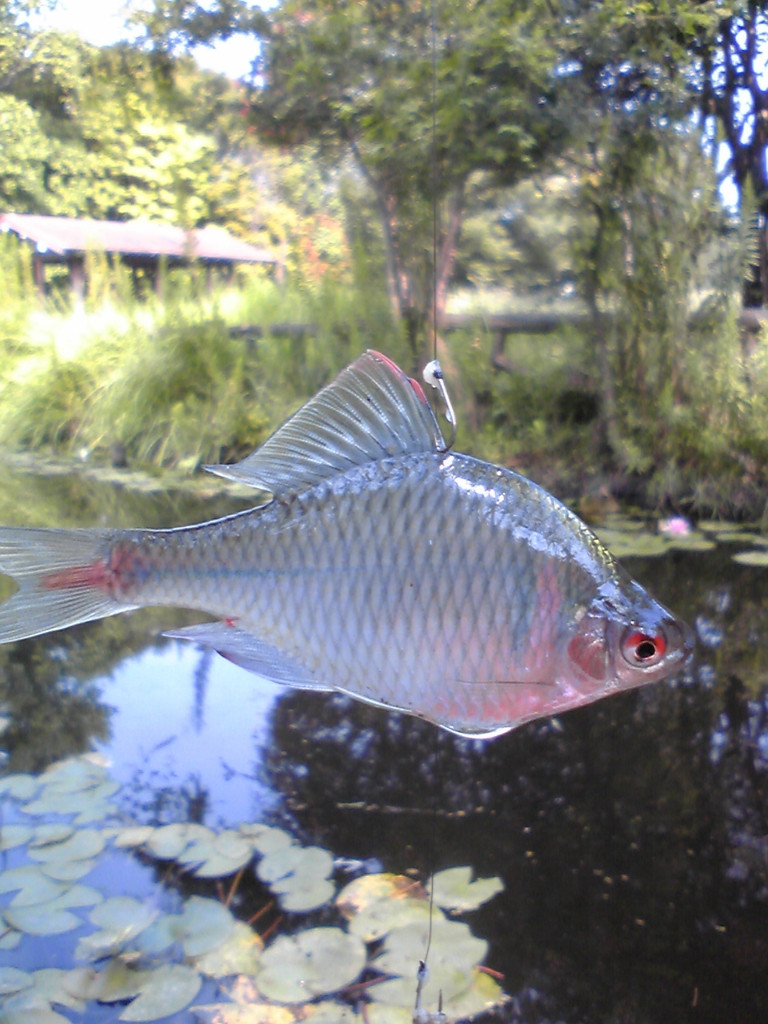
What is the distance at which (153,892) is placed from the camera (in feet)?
1.72

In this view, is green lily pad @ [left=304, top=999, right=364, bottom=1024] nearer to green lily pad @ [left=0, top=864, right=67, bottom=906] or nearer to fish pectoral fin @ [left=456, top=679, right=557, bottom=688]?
green lily pad @ [left=0, top=864, right=67, bottom=906]

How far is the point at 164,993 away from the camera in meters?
0.47

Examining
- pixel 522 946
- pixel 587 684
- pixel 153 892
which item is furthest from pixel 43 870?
pixel 587 684

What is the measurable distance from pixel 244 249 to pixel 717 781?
0.55 metres

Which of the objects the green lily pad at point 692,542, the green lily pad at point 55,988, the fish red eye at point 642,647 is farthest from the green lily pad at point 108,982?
the green lily pad at point 692,542

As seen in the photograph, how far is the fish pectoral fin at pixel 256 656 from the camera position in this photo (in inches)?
12.8

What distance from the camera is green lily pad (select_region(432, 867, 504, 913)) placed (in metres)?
0.52

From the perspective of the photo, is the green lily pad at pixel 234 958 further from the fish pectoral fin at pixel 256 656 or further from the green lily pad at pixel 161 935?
the fish pectoral fin at pixel 256 656

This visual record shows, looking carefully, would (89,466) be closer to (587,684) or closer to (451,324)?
(451,324)

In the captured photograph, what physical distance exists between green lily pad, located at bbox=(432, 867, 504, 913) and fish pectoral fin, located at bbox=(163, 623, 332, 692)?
0.27 m

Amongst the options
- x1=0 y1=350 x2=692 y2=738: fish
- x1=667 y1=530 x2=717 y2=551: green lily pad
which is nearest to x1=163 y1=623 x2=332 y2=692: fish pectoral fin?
x1=0 y1=350 x2=692 y2=738: fish

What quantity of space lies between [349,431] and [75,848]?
41 centimetres

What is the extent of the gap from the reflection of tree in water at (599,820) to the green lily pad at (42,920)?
0.16 m

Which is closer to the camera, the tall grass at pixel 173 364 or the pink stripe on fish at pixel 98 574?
the pink stripe on fish at pixel 98 574
